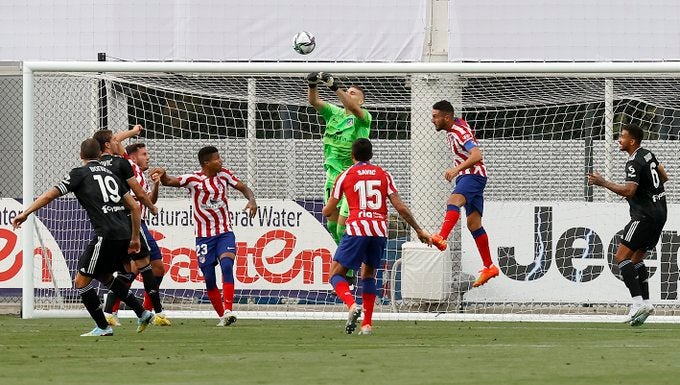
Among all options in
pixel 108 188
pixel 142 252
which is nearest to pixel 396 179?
pixel 142 252

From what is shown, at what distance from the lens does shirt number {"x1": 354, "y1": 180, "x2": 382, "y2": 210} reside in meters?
12.7

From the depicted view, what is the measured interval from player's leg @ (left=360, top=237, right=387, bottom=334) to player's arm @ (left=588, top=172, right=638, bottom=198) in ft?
8.66

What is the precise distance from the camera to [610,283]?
1702cm

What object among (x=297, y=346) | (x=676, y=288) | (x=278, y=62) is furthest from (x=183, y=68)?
(x=676, y=288)

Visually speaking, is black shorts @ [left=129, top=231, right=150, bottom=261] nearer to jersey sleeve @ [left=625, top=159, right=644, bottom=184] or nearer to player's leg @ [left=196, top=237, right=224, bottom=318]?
player's leg @ [left=196, top=237, right=224, bottom=318]

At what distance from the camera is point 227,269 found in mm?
14508

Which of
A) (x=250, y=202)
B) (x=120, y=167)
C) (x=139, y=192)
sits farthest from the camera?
(x=250, y=202)

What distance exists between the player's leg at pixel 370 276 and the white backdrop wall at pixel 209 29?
207 inches

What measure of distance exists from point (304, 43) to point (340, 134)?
283 cm

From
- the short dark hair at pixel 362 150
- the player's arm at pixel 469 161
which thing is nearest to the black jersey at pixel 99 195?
the short dark hair at pixel 362 150

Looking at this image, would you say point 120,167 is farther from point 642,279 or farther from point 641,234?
point 642,279

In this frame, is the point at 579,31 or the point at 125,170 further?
the point at 579,31

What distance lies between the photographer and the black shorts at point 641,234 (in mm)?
14695

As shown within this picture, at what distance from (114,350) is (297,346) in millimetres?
1567
